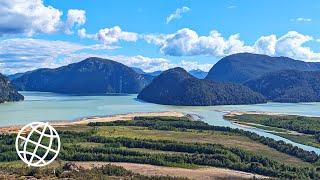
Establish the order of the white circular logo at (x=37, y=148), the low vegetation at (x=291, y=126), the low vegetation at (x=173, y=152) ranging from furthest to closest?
the low vegetation at (x=291, y=126) < the low vegetation at (x=173, y=152) < the white circular logo at (x=37, y=148)

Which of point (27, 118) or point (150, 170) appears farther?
point (27, 118)

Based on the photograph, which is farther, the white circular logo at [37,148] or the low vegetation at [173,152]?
the low vegetation at [173,152]

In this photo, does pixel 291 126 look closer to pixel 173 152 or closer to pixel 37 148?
pixel 173 152

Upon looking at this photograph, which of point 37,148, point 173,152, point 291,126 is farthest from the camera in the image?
point 291,126

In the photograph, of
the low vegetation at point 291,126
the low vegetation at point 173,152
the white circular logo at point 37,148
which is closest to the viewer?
the white circular logo at point 37,148

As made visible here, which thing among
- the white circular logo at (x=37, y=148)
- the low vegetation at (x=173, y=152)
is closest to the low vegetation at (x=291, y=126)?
the low vegetation at (x=173, y=152)

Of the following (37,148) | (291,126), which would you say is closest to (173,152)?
(37,148)

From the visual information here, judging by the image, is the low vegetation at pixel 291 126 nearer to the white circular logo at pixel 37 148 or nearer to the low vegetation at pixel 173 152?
the low vegetation at pixel 173 152

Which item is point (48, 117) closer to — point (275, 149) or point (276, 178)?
point (275, 149)

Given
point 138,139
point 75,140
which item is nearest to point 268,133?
point 138,139
